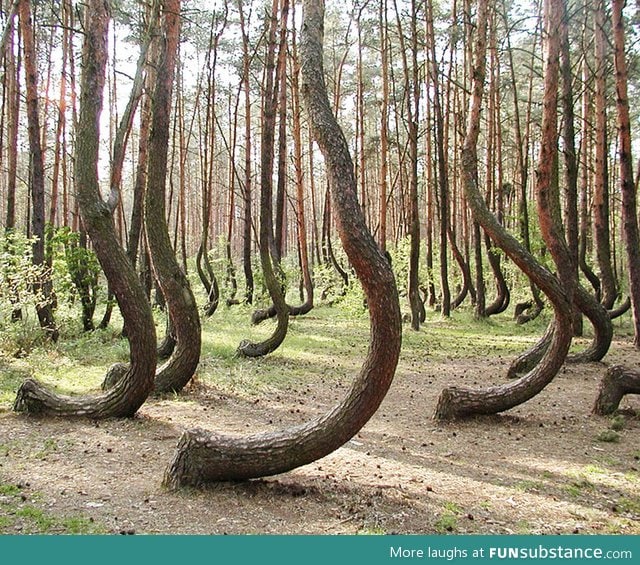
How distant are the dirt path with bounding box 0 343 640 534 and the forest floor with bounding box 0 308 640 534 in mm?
16

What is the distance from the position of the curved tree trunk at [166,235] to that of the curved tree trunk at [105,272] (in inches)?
37.3

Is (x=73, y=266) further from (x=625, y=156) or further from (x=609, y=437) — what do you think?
(x=625, y=156)

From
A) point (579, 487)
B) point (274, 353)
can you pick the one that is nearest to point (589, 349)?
point (274, 353)

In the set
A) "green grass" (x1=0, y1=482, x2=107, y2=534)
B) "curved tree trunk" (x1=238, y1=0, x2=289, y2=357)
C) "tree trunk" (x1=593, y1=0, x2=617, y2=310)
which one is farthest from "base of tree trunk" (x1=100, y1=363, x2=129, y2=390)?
"tree trunk" (x1=593, y1=0, x2=617, y2=310)

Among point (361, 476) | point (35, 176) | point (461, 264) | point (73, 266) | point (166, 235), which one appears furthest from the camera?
point (461, 264)

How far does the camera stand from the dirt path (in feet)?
13.4

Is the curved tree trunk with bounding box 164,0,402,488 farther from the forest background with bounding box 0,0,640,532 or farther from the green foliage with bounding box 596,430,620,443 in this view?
the green foliage with bounding box 596,430,620,443

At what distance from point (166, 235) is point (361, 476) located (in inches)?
167

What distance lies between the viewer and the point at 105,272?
6527 mm

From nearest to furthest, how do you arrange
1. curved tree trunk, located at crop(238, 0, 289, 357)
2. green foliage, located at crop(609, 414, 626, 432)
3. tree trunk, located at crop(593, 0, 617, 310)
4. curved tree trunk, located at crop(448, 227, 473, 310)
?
green foliage, located at crop(609, 414, 626, 432) < curved tree trunk, located at crop(238, 0, 289, 357) < tree trunk, located at crop(593, 0, 617, 310) < curved tree trunk, located at crop(448, 227, 473, 310)

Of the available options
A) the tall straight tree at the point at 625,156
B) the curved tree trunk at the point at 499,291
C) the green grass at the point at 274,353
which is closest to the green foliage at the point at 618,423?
the green grass at the point at 274,353

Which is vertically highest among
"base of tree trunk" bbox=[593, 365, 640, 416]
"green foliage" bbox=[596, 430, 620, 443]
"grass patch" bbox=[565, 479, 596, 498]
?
"base of tree trunk" bbox=[593, 365, 640, 416]

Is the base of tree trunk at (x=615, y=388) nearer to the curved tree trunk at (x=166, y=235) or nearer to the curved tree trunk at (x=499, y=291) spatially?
the curved tree trunk at (x=166, y=235)

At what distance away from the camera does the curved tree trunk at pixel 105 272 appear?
6359mm
